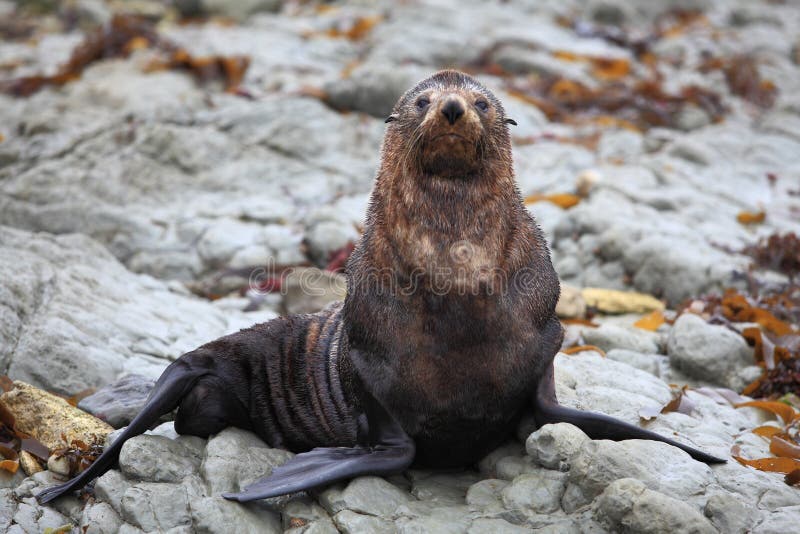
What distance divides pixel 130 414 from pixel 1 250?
2.08 meters

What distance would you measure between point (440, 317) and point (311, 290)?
12.2 ft

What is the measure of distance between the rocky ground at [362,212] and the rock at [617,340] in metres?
0.02

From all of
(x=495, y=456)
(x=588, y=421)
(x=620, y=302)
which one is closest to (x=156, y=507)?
(x=495, y=456)

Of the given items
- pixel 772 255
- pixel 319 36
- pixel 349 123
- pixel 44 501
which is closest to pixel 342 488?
pixel 44 501

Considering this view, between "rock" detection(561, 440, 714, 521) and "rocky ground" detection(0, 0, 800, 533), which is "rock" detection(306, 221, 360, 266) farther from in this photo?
"rock" detection(561, 440, 714, 521)

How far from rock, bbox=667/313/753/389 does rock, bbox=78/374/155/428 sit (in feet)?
11.4

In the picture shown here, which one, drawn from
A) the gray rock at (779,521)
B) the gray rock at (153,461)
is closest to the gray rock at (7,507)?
the gray rock at (153,461)

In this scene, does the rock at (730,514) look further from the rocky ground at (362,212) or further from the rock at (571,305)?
the rock at (571,305)

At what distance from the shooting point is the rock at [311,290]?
7500 mm

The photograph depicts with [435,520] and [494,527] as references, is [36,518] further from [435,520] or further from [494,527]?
[494,527]

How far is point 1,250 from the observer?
6.29 meters

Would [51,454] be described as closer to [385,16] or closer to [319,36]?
[319,36]

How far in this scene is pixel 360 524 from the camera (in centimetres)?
374

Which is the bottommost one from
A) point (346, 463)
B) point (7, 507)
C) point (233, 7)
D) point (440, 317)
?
point (7, 507)
